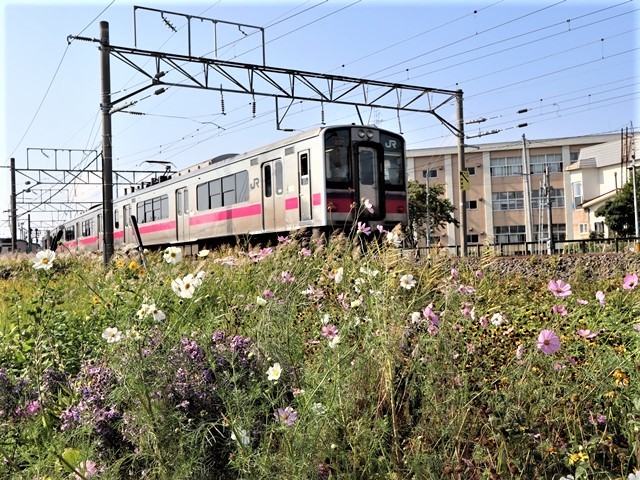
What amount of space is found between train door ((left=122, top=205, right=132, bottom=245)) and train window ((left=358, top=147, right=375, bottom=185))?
468 inches

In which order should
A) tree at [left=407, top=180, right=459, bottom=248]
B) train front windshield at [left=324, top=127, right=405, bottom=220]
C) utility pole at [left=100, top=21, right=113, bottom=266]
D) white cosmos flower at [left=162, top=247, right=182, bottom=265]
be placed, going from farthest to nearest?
tree at [left=407, top=180, right=459, bottom=248] → utility pole at [left=100, top=21, right=113, bottom=266] → train front windshield at [left=324, top=127, right=405, bottom=220] → white cosmos flower at [left=162, top=247, right=182, bottom=265]

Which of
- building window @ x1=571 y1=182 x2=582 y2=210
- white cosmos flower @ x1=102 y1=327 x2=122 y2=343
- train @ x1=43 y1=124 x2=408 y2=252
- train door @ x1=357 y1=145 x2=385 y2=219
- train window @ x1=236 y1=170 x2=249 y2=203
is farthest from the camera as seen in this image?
building window @ x1=571 y1=182 x2=582 y2=210

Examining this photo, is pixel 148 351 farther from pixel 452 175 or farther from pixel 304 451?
pixel 452 175

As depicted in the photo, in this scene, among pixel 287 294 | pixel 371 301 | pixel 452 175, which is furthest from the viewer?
pixel 452 175

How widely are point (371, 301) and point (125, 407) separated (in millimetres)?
1181

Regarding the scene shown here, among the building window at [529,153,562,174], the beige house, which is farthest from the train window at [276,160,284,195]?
the building window at [529,153,562,174]

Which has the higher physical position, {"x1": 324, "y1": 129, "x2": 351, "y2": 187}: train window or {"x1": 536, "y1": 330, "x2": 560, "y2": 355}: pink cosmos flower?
{"x1": 324, "y1": 129, "x2": 351, "y2": 187}: train window

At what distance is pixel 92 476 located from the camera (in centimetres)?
202

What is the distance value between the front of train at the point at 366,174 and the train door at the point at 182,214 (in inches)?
246

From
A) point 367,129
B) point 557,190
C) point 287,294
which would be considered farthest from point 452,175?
point 287,294

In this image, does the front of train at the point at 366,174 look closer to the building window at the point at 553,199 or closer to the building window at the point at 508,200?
the building window at the point at 508,200

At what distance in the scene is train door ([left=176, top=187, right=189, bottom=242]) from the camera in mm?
17406

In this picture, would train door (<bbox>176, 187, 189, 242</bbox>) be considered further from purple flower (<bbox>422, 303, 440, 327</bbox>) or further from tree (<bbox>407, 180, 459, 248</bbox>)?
tree (<bbox>407, 180, 459, 248</bbox>)

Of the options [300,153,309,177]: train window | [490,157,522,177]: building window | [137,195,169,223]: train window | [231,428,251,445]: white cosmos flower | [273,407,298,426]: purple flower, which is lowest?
[231,428,251,445]: white cosmos flower
